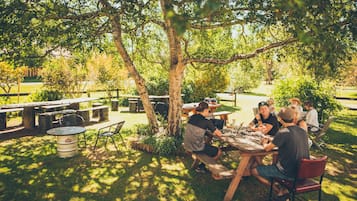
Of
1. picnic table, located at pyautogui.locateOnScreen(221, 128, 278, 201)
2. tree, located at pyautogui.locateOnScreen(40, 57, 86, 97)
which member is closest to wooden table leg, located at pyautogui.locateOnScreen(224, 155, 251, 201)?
picnic table, located at pyautogui.locateOnScreen(221, 128, 278, 201)

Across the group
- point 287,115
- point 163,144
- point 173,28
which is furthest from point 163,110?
point 287,115

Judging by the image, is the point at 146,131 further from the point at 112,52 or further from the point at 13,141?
the point at 13,141

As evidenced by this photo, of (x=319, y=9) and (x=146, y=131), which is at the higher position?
(x=319, y=9)

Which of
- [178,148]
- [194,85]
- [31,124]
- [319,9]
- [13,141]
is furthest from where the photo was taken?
[194,85]

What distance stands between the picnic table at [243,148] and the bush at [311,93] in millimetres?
6338

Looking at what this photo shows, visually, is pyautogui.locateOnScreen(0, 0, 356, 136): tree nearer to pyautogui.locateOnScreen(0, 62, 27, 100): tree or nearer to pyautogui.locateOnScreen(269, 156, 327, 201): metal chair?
pyautogui.locateOnScreen(269, 156, 327, 201): metal chair

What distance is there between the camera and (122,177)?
18.4 ft

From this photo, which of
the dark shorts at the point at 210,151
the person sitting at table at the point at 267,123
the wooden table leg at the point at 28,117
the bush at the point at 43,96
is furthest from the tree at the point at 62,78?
the person sitting at table at the point at 267,123

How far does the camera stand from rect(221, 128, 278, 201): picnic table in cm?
448

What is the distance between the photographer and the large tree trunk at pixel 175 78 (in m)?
7.27

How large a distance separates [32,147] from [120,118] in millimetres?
5501

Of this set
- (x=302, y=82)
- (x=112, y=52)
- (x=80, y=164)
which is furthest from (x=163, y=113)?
(x=302, y=82)

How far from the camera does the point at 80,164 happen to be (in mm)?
6375

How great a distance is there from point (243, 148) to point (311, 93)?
783 cm
